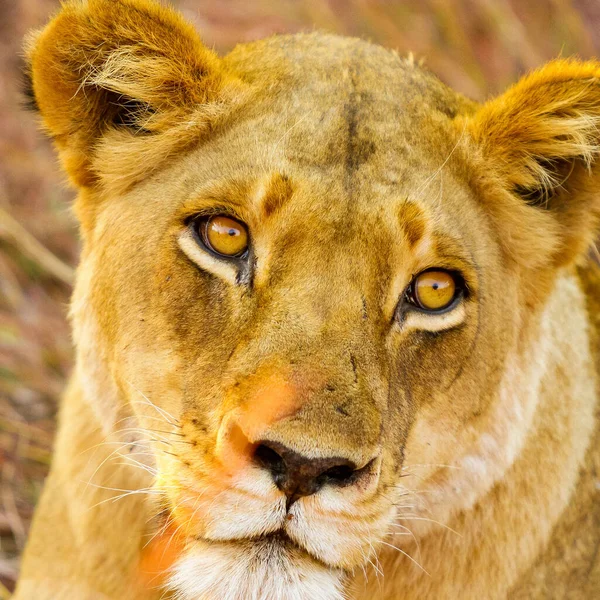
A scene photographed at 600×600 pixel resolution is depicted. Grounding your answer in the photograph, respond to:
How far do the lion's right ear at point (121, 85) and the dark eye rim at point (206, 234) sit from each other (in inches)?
12.3

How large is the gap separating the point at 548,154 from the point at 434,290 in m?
0.60

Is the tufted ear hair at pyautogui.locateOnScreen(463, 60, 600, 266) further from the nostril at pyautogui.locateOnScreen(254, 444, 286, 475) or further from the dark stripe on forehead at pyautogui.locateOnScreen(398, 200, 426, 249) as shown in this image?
the nostril at pyautogui.locateOnScreen(254, 444, 286, 475)

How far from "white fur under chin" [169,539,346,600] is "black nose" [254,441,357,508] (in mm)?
189

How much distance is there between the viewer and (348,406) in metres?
2.28

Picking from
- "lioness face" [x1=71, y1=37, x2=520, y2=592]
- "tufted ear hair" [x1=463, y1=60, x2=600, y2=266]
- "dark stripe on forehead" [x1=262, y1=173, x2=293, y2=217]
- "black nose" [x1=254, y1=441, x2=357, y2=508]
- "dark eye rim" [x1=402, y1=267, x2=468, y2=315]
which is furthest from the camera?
→ "tufted ear hair" [x1=463, y1=60, x2=600, y2=266]

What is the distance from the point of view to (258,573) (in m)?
2.29

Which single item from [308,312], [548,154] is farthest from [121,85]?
[548,154]

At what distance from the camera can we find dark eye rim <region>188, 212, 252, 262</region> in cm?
262

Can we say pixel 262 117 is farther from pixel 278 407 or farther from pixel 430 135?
pixel 278 407

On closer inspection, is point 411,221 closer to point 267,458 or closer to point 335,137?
point 335,137

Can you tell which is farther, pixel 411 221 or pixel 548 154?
pixel 548 154

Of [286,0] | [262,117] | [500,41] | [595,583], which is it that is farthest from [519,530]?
[286,0]

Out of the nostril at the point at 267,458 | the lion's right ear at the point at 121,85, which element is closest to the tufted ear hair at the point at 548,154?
the lion's right ear at the point at 121,85

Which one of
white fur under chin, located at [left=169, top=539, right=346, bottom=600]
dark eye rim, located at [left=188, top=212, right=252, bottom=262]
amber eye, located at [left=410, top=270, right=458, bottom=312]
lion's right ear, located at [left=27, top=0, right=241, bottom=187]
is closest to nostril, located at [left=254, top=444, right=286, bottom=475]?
white fur under chin, located at [left=169, top=539, right=346, bottom=600]
